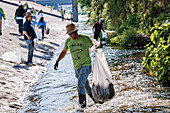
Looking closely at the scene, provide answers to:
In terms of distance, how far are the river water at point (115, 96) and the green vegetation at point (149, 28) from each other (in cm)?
54

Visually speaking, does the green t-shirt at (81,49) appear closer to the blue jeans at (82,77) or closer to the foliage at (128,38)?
the blue jeans at (82,77)

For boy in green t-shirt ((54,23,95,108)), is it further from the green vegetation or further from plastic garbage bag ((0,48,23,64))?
plastic garbage bag ((0,48,23,64))

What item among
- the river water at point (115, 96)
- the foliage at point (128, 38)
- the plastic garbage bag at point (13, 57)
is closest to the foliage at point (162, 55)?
the river water at point (115, 96)

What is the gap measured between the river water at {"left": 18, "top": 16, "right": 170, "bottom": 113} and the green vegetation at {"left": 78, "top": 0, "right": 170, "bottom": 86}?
54 cm

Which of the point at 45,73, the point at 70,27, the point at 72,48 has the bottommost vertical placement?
the point at 45,73

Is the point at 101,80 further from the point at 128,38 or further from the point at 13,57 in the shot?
the point at 128,38

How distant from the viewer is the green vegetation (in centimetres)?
794

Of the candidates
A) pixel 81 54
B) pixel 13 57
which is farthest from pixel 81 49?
pixel 13 57

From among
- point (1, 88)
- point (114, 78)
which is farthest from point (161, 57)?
point (1, 88)

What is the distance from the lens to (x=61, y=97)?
7926 mm

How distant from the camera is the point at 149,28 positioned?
14789mm

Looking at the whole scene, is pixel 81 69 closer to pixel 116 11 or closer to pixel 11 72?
pixel 11 72

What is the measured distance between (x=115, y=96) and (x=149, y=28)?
26.0 feet

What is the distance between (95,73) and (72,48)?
27.5 inches
